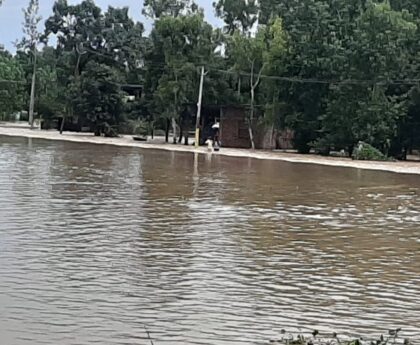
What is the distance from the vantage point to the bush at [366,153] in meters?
41.3

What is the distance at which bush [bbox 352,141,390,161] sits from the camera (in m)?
41.3

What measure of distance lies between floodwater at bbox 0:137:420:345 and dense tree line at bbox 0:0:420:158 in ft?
81.0

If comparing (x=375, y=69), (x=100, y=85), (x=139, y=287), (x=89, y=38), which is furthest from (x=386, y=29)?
(x=139, y=287)

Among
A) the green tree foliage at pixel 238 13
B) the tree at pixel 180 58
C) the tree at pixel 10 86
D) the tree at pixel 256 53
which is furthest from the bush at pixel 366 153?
the tree at pixel 10 86

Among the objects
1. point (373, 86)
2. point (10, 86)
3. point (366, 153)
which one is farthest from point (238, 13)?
point (366, 153)

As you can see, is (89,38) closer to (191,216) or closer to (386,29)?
(386,29)

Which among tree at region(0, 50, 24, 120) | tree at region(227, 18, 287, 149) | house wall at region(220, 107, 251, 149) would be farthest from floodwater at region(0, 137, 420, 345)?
tree at region(0, 50, 24, 120)

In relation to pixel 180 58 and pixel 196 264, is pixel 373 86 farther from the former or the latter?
pixel 196 264

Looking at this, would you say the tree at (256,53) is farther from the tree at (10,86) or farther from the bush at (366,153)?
the tree at (10,86)

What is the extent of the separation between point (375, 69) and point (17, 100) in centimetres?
4115

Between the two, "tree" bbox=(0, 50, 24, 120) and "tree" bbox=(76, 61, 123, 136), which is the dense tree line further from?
"tree" bbox=(0, 50, 24, 120)

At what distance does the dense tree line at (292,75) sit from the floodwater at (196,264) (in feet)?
81.0

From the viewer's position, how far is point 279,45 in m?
46.7

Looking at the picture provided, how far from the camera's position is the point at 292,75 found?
46.5 m
